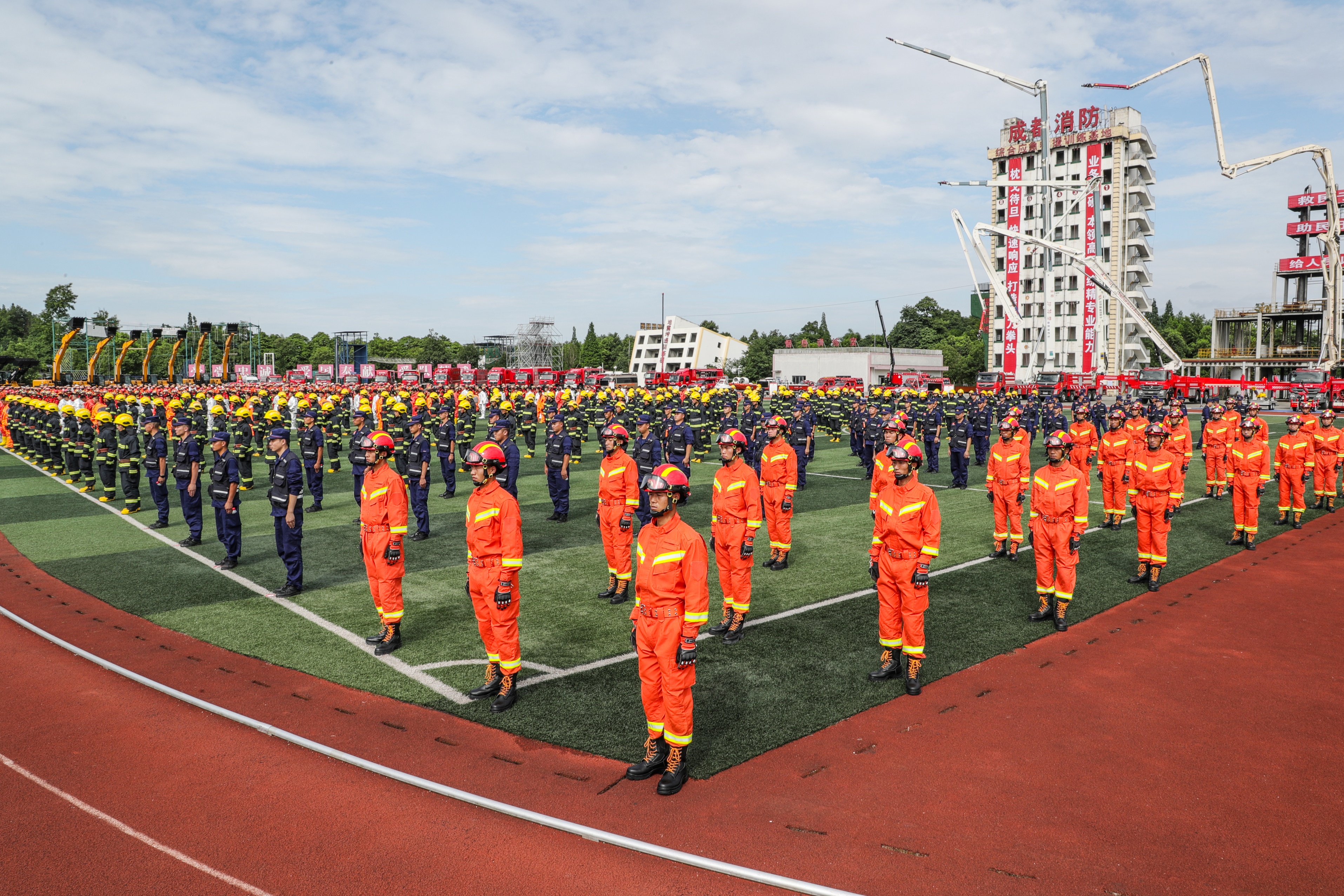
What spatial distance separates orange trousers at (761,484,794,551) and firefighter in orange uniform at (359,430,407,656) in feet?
17.3

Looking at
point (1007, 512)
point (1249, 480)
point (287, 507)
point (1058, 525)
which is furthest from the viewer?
point (1249, 480)

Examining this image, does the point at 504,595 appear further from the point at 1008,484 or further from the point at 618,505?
the point at 1008,484

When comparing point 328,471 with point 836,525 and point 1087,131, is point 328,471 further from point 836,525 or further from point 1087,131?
point 1087,131

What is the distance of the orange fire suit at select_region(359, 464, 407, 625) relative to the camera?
8102mm

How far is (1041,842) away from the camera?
493cm

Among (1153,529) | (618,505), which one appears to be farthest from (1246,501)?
(618,505)

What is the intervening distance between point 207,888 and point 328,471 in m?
20.0

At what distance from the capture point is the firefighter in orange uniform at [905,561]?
7.12 metres

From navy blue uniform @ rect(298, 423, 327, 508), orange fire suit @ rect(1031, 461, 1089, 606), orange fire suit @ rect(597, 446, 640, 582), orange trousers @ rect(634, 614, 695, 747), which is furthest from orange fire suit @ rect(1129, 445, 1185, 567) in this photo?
navy blue uniform @ rect(298, 423, 327, 508)

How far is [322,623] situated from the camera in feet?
31.0

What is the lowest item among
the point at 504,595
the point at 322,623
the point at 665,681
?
the point at 322,623

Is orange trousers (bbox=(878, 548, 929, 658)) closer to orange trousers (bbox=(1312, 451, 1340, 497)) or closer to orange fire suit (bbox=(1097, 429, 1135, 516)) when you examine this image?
orange fire suit (bbox=(1097, 429, 1135, 516))

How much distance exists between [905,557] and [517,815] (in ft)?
13.3

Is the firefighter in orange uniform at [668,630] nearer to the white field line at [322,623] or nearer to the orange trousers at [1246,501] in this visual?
the white field line at [322,623]
